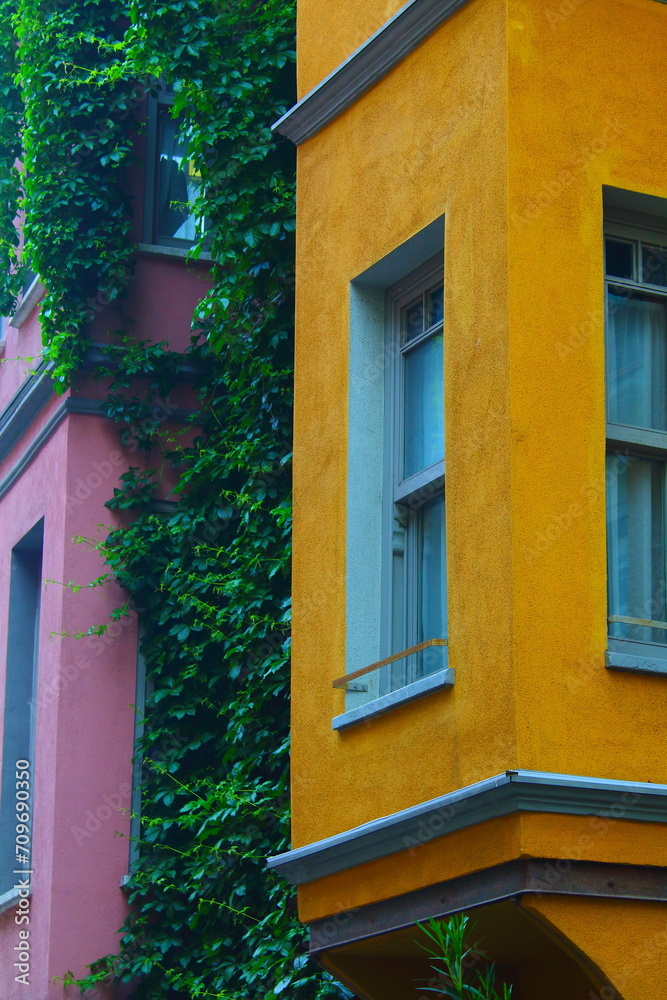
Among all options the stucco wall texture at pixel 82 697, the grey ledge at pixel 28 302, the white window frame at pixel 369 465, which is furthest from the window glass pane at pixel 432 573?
the grey ledge at pixel 28 302

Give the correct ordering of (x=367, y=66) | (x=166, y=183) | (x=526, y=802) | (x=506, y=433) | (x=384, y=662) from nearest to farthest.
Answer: (x=526, y=802), (x=506, y=433), (x=384, y=662), (x=367, y=66), (x=166, y=183)

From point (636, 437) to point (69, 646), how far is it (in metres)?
6.04

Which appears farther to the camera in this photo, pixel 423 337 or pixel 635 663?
pixel 423 337

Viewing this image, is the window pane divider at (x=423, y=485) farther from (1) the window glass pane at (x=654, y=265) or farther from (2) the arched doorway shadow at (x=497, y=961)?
(2) the arched doorway shadow at (x=497, y=961)

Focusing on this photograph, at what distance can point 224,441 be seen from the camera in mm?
11961

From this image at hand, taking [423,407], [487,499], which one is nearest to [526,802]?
[487,499]

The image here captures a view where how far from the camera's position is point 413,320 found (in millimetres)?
8016

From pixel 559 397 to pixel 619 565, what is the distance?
825mm

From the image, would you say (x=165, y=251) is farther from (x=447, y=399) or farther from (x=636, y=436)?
(x=636, y=436)

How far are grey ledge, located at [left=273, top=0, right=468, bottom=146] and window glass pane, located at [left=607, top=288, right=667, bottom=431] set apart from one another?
1.66 m

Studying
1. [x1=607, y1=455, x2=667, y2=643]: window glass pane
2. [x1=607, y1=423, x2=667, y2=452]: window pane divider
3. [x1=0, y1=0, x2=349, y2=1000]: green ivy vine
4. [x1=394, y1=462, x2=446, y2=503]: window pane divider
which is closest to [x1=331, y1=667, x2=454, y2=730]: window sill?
[x1=607, y1=455, x2=667, y2=643]: window glass pane

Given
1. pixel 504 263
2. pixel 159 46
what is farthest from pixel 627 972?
pixel 159 46

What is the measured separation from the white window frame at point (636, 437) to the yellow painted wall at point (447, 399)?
1.92 feet

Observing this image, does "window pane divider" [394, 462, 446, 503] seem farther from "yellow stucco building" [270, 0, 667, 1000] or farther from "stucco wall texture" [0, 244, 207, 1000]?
"stucco wall texture" [0, 244, 207, 1000]
